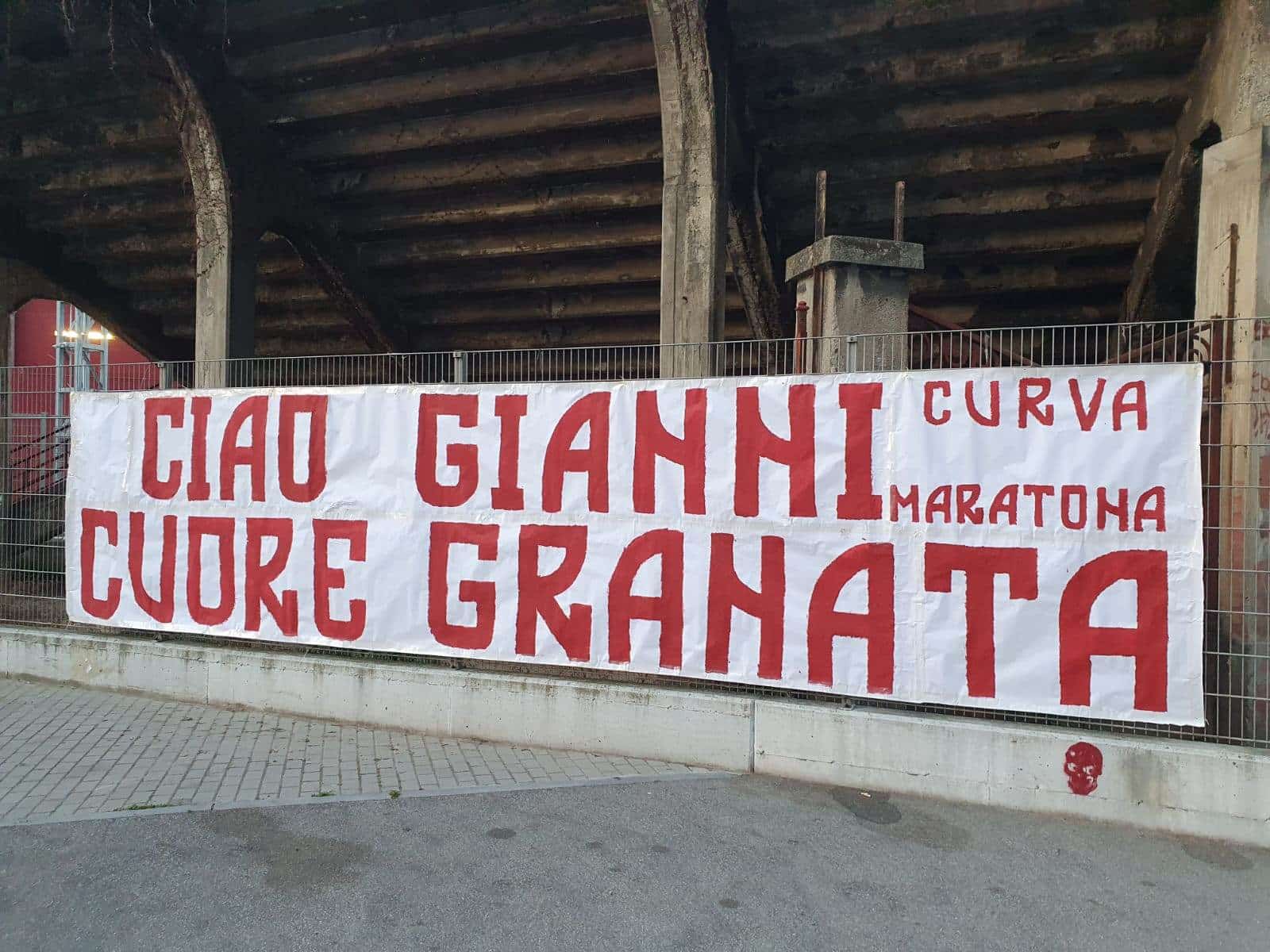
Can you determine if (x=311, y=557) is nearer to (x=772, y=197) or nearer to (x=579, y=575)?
(x=579, y=575)

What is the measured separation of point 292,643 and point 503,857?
2.93 m

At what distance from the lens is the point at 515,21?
29.8 feet

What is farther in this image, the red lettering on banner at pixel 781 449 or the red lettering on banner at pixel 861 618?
the red lettering on banner at pixel 781 449

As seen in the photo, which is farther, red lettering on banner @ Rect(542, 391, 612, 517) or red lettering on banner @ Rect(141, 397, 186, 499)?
red lettering on banner @ Rect(141, 397, 186, 499)

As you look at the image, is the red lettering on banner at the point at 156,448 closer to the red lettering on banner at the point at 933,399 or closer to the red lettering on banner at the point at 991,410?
the red lettering on banner at the point at 933,399

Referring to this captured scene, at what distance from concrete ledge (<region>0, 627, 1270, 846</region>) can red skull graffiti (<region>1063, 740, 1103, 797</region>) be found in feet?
0.08

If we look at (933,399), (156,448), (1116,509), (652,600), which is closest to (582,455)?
(652,600)

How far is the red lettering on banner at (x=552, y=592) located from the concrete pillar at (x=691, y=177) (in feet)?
8.97

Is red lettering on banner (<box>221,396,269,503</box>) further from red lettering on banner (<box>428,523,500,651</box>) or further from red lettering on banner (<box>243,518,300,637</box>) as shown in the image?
red lettering on banner (<box>428,523,500,651</box>)

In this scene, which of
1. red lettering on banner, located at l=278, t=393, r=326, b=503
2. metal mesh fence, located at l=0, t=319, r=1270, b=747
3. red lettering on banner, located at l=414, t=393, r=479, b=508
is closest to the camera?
metal mesh fence, located at l=0, t=319, r=1270, b=747

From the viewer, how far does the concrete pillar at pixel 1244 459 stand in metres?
4.37

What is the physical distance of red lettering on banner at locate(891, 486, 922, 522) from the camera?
15.5ft

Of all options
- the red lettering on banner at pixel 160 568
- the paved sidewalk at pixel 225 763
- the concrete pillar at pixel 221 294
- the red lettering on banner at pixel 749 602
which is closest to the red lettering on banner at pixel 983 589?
the red lettering on banner at pixel 749 602

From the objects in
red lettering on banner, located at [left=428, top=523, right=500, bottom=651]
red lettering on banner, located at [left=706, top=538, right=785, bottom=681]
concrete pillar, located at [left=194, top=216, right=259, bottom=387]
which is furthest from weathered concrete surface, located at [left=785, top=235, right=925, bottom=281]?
concrete pillar, located at [left=194, top=216, right=259, bottom=387]
